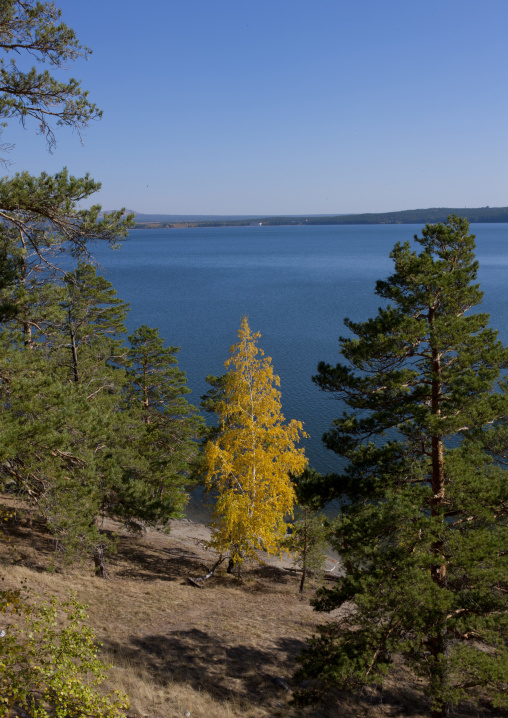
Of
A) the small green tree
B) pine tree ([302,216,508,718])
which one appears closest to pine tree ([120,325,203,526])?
the small green tree

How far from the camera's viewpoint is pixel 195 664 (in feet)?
38.7

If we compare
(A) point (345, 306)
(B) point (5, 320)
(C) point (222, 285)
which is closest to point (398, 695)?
(B) point (5, 320)

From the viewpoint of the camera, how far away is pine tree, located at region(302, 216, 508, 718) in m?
8.39

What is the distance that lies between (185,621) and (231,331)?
149 ft

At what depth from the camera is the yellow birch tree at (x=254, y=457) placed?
15258 millimetres

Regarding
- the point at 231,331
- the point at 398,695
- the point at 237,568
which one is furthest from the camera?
the point at 231,331

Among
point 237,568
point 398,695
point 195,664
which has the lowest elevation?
point 237,568

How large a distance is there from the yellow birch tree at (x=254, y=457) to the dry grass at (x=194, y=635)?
2.32 metres

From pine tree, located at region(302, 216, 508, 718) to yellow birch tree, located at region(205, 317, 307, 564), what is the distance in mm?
4539

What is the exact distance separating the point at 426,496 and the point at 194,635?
7849mm

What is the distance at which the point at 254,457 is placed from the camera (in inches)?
611

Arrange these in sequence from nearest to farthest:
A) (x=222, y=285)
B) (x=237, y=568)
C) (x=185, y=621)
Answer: (x=185, y=621), (x=237, y=568), (x=222, y=285)

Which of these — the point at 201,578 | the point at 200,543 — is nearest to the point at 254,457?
the point at 201,578

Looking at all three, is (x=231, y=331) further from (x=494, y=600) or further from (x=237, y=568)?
(x=494, y=600)
